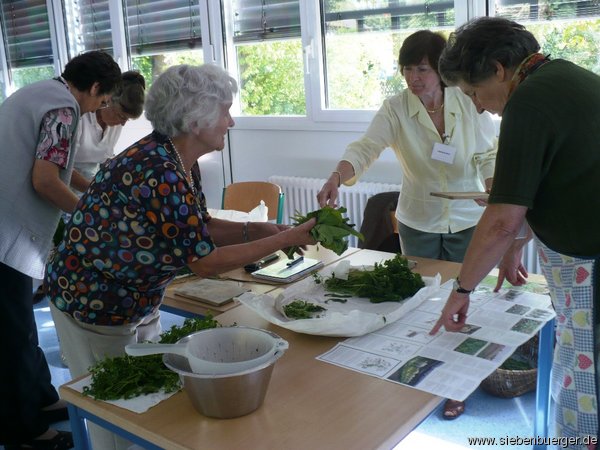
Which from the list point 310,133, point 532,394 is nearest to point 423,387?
point 532,394

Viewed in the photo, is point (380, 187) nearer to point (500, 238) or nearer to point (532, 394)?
point (532, 394)

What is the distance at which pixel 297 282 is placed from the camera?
2209mm

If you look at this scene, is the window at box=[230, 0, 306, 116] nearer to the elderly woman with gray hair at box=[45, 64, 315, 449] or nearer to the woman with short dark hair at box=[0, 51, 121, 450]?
the woman with short dark hair at box=[0, 51, 121, 450]

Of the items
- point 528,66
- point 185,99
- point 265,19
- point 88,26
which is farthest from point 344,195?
point 88,26

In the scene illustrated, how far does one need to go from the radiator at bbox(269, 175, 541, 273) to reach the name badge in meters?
1.17

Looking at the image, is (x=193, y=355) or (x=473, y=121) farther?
(x=473, y=121)

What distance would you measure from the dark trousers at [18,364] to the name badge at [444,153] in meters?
1.78

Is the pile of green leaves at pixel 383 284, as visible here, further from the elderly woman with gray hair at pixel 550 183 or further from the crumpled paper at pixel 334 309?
the elderly woman with gray hair at pixel 550 183

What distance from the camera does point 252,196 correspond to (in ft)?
12.1

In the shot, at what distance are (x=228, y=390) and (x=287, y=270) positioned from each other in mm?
1123

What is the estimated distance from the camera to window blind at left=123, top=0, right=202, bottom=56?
198 inches

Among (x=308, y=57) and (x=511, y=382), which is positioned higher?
(x=308, y=57)

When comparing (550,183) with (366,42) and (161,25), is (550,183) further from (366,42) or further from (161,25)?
(161,25)

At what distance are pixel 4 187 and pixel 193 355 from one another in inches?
57.4
